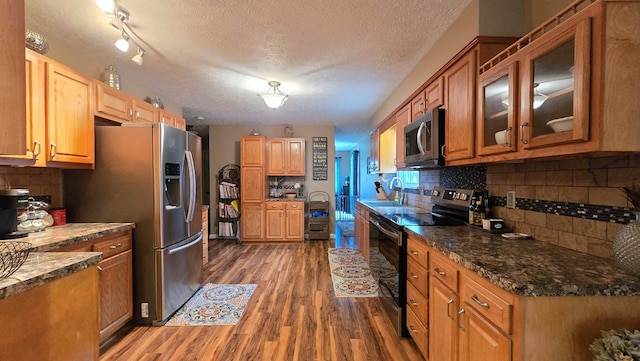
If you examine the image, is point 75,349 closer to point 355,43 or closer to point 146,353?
point 146,353

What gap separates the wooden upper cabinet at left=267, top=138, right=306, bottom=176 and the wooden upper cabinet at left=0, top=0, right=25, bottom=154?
15.2ft

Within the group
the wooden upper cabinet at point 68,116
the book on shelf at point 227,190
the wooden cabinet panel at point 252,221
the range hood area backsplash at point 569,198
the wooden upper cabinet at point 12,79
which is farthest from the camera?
the book on shelf at point 227,190

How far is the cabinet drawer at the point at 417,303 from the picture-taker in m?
1.79

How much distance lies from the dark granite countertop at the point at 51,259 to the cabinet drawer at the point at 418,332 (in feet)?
6.30

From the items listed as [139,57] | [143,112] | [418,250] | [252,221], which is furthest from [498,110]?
[252,221]

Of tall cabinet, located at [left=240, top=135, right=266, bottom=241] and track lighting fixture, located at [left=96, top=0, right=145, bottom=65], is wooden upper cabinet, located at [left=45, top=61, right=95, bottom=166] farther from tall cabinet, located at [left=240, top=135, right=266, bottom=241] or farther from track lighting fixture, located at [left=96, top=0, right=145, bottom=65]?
tall cabinet, located at [left=240, top=135, right=266, bottom=241]

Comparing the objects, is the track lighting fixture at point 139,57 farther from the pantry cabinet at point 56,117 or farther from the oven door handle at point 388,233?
the oven door handle at point 388,233

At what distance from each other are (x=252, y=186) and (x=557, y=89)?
4910 mm

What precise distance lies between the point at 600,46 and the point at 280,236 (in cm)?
507

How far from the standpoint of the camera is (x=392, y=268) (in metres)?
2.35

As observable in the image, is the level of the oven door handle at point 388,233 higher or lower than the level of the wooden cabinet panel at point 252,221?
higher

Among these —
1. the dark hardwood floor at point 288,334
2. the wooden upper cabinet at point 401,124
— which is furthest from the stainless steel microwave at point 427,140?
the dark hardwood floor at point 288,334

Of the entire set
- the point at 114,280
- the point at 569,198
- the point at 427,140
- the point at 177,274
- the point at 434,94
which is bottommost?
the point at 177,274

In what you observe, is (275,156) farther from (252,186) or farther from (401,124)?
(401,124)
